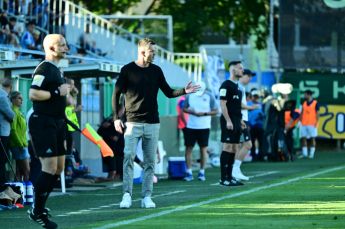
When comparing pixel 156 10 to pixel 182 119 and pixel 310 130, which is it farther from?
pixel 182 119

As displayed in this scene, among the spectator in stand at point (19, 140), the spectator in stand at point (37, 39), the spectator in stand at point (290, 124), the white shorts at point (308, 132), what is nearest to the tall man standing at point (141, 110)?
the spectator in stand at point (19, 140)

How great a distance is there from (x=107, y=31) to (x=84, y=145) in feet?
42.9

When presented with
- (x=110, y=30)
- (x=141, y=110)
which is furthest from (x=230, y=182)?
(x=110, y=30)

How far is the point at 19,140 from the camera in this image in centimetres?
1866

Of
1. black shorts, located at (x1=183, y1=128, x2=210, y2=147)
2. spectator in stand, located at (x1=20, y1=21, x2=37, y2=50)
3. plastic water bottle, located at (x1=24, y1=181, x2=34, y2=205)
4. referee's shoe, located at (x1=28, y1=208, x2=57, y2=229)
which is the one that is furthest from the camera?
spectator in stand, located at (x1=20, y1=21, x2=37, y2=50)

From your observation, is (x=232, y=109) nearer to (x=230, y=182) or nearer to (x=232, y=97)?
(x=232, y=97)

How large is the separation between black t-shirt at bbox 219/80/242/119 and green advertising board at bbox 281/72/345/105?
19.7m

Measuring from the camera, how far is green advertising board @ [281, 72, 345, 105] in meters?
40.4

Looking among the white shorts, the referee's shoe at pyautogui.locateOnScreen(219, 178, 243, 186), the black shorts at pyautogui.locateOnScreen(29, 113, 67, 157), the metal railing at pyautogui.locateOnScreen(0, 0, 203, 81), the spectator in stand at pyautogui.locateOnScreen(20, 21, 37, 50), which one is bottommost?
the referee's shoe at pyautogui.locateOnScreen(219, 178, 243, 186)

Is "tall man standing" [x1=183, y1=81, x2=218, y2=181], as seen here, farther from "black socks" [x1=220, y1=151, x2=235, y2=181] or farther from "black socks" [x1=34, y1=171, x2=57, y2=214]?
"black socks" [x1=34, y1=171, x2=57, y2=214]

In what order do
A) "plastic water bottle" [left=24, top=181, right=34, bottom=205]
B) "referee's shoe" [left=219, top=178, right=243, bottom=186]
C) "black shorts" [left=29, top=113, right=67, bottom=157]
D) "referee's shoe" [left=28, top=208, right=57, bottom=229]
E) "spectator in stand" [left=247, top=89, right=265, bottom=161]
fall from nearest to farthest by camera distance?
"referee's shoe" [left=28, top=208, right=57, bottom=229]
"black shorts" [left=29, top=113, right=67, bottom=157]
"plastic water bottle" [left=24, top=181, right=34, bottom=205]
"referee's shoe" [left=219, top=178, right=243, bottom=186]
"spectator in stand" [left=247, top=89, right=265, bottom=161]

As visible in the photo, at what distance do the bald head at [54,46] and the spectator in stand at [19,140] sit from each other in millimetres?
4924

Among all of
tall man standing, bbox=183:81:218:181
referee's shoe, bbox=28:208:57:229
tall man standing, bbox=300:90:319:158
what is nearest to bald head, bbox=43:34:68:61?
referee's shoe, bbox=28:208:57:229

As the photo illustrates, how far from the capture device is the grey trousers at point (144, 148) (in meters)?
16.0
